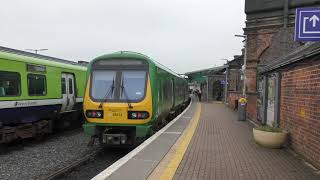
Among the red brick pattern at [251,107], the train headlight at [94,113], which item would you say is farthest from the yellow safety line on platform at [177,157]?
the red brick pattern at [251,107]

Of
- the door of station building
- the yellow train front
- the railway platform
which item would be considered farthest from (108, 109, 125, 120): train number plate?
the door of station building

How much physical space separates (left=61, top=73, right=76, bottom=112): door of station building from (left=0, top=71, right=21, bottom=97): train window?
360cm

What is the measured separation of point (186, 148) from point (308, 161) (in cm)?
287

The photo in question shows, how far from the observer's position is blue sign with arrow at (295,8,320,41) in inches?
258

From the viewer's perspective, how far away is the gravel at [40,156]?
1010 centimetres

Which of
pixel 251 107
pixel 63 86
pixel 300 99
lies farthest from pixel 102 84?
pixel 251 107

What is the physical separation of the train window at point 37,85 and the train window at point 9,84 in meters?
0.68

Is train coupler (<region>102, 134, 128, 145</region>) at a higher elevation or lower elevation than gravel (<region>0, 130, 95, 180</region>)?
higher

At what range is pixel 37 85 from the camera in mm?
14141

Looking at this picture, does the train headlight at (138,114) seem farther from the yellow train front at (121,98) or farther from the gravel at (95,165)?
the gravel at (95,165)

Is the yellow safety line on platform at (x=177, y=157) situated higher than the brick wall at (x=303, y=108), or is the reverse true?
the brick wall at (x=303, y=108)

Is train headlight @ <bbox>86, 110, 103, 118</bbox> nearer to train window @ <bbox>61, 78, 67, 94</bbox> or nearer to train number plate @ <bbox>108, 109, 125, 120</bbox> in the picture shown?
train number plate @ <bbox>108, 109, 125, 120</bbox>

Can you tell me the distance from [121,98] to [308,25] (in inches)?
257

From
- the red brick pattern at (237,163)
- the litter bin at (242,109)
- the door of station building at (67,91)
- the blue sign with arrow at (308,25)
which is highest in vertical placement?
the blue sign with arrow at (308,25)
